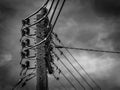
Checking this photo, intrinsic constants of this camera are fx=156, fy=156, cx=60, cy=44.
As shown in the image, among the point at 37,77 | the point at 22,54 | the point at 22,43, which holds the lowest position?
the point at 37,77

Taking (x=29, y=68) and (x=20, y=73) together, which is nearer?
(x=29, y=68)

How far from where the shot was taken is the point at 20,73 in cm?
826

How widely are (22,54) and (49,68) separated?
1607 millimetres

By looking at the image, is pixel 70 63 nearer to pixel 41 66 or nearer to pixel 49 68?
pixel 49 68

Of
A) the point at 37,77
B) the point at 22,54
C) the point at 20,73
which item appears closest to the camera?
the point at 37,77

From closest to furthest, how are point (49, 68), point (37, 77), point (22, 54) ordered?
point (37, 77) < point (49, 68) < point (22, 54)

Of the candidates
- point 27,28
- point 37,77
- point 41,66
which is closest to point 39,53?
point 41,66

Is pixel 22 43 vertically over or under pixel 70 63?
over

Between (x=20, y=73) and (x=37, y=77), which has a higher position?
(x=20, y=73)

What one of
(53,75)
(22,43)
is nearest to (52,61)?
(53,75)

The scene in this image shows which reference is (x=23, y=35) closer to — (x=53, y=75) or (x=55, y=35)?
(x=55, y=35)

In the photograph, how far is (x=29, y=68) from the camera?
753 cm

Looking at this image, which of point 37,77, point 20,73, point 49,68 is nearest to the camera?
point 37,77

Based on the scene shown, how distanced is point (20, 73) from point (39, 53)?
216 cm
